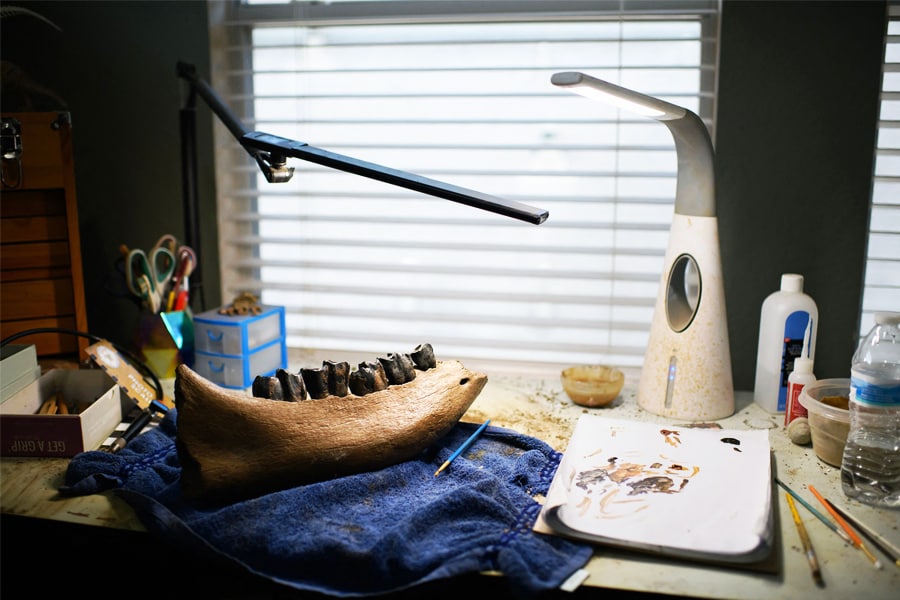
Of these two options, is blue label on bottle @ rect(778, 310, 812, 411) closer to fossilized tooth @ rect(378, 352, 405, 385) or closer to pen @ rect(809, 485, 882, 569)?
pen @ rect(809, 485, 882, 569)

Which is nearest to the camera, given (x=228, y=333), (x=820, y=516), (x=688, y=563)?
(x=688, y=563)

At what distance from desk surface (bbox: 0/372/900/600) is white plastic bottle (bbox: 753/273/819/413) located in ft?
0.14

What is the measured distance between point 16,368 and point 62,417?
5.8 inches

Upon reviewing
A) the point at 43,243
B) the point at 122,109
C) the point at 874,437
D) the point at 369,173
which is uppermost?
the point at 122,109

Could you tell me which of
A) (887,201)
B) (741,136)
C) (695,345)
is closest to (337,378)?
(695,345)

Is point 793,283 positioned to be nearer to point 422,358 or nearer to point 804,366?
point 804,366

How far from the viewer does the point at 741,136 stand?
1521 millimetres

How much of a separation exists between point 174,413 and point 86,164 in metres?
0.73

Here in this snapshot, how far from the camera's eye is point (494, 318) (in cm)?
172

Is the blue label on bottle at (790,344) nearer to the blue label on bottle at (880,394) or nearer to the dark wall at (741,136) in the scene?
the dark wall at (741,136)

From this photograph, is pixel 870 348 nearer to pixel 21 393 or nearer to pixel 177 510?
pixel 177 510

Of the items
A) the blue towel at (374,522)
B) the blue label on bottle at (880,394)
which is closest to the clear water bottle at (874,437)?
the blue label on bottle at (880,394)

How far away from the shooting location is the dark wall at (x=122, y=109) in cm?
170

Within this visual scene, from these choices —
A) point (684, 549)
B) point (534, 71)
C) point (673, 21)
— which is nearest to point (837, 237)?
point (673, 21)
